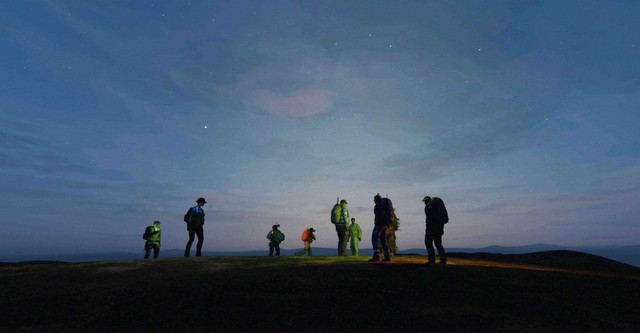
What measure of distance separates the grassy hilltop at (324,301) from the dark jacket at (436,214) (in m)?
1.75

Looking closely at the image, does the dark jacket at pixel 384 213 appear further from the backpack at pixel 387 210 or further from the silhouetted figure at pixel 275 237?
the silhouetted figure at pixel 275 237

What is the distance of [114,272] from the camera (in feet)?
30.0

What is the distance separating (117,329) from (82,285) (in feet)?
11.3

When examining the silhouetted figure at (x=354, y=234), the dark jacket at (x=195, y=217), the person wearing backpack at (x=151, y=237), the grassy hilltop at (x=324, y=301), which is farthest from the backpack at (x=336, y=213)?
the person wearing backpack at (x=151, y=237)

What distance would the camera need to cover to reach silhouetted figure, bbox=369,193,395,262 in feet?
36.9

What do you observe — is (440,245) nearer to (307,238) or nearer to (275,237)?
(307,238)

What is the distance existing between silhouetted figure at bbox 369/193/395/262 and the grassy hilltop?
7.83 ft

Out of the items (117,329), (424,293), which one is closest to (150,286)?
(117,329)

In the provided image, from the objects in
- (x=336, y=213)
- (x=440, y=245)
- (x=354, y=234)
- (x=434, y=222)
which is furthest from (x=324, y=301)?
(x=354, y=234)

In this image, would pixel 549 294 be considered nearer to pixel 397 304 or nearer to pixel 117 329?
pixel 397 304

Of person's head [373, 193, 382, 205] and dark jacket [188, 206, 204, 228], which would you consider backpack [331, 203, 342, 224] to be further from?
dark jacket [188, 206, 204, 228]

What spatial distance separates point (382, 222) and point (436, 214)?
1.79 metres

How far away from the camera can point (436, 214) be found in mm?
10398

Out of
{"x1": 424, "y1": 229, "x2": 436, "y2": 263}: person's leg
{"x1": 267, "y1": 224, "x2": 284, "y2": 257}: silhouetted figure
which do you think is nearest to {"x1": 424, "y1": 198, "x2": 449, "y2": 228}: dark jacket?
{"x1": 424, "y1": 229, "x2": 436, "y2": 263}: person's leg
